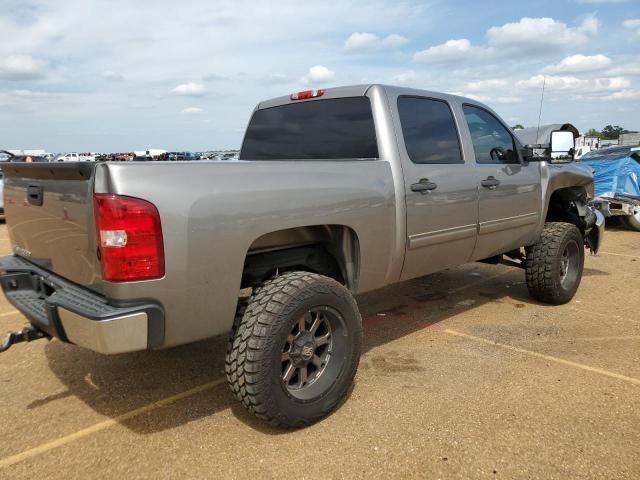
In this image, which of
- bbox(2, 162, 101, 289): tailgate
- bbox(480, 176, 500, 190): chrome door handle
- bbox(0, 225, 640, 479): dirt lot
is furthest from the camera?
bbox(480, 176, 500, 190): chrome door handle

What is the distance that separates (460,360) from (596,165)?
9479 millimetres

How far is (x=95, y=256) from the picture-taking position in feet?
8.04

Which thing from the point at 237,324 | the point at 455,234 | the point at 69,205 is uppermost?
the point at 69,205

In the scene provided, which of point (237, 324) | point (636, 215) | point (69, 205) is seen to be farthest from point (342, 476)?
point (636, 215)

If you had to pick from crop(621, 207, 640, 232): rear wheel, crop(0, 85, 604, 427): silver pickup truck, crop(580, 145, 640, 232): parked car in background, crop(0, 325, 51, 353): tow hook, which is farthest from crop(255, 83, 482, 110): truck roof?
crop(621, 207, 640, 232): rear wheel

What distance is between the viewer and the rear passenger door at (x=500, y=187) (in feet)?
14.2

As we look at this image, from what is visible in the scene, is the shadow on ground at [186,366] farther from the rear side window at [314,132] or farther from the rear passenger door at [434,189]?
the rear side window at [314,132]

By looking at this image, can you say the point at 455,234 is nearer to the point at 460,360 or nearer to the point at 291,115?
the point at 460,360

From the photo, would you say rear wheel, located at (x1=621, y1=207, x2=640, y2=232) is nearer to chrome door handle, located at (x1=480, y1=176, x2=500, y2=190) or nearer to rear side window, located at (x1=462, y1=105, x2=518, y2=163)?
rear side window, located at (x1=462, y1=105, x2=518, y2=163)

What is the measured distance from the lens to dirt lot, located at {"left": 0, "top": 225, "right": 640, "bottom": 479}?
8.48 feet

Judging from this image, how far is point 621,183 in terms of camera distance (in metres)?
11.1

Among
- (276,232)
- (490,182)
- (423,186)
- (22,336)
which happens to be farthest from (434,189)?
(22,336)

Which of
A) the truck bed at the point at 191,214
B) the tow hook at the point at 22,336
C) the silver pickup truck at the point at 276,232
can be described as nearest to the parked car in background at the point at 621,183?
the silver pickup truck at the point at 276,232

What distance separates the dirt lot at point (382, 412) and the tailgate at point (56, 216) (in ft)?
2.92
